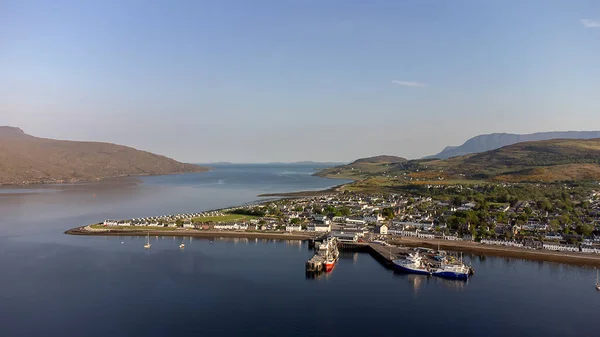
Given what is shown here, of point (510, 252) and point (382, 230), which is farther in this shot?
point (382, 230)

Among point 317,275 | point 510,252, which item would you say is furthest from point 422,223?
point 317,275

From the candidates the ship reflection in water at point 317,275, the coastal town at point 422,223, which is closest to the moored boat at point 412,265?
the ship reflection in water at point 317,275

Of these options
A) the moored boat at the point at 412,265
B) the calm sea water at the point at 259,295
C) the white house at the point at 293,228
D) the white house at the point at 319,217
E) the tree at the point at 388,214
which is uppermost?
the tree at the point at 388,214

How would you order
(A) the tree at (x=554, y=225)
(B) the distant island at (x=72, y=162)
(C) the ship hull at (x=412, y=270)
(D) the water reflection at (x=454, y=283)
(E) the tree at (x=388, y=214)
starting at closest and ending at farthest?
(D) the water reflection at (x=454, y=283), (C) the ship hull at (x=412, y=270), (A) the tree at (x=554, y=225), (E) the tree at (x=388, y=214), (B) the distant island at (x=72, y=162)

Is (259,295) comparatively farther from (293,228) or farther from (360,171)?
(360,171)

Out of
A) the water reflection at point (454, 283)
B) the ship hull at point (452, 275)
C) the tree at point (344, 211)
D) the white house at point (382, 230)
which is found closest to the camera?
the water reflection at point (454, 283)

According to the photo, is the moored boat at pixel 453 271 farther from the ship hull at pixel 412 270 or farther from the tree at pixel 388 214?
the tree at pixel 388 214

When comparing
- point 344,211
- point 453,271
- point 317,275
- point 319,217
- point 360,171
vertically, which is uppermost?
point 360,171

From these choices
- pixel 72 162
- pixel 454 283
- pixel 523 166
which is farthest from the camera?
pixel 72 162

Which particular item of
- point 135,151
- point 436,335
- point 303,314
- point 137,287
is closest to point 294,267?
point 303,314
